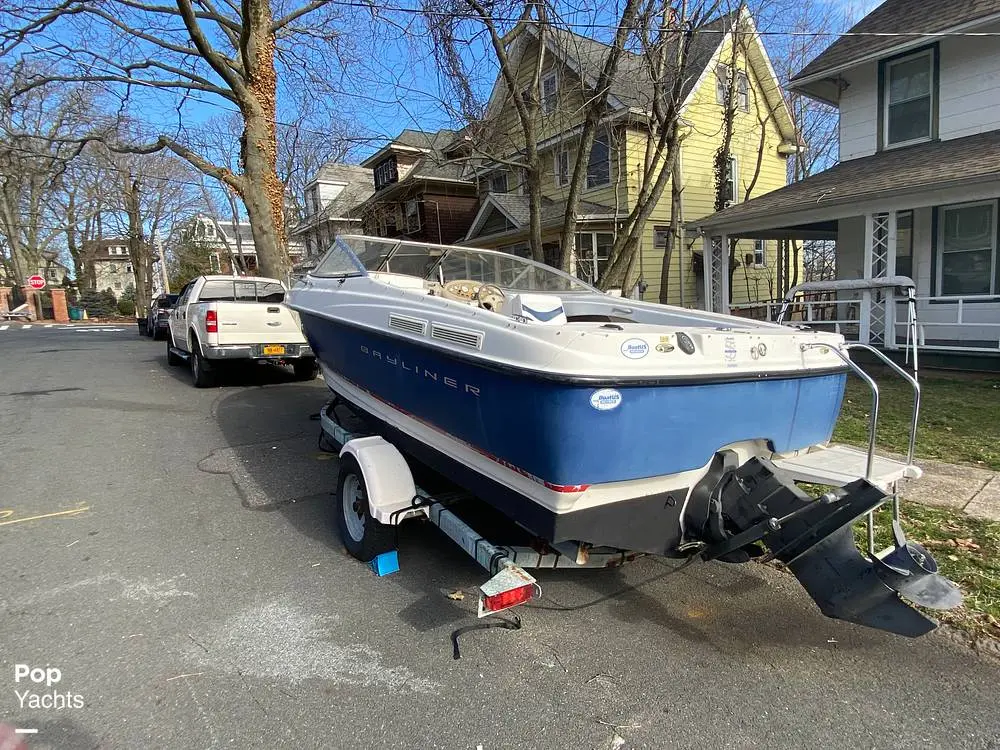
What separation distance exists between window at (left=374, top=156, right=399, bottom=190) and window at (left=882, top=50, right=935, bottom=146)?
67.0 ft

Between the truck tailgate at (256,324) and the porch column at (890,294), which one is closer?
the truck tailgate at (256,324)

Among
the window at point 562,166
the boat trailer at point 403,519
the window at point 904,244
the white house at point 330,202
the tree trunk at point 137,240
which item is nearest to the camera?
the boat trailer at point 403,519

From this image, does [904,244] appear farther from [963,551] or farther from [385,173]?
[385,173]

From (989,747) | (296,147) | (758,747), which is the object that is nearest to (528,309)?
(758,747)

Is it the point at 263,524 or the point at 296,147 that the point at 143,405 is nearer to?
the point at 263,524

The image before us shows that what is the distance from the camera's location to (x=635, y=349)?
2529 mm

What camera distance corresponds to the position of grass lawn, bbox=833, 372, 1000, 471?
5.48 meters

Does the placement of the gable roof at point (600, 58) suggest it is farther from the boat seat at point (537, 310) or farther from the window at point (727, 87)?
the boat seat at point (537, 310)

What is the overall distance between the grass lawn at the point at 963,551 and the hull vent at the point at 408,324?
9.69 feet

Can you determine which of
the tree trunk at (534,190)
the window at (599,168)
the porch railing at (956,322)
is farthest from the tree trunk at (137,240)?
the porch railing at (956,322)

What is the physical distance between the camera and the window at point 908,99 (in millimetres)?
11125

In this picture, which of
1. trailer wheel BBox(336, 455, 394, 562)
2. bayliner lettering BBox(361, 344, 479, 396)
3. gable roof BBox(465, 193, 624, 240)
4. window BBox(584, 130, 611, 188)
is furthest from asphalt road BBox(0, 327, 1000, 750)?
window BBox(584, 130, 611, 188)

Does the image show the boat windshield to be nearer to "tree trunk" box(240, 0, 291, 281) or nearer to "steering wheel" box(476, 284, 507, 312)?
"steering wheel" box(476, 284, 507, 312)

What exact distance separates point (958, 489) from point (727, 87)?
15615 mm
